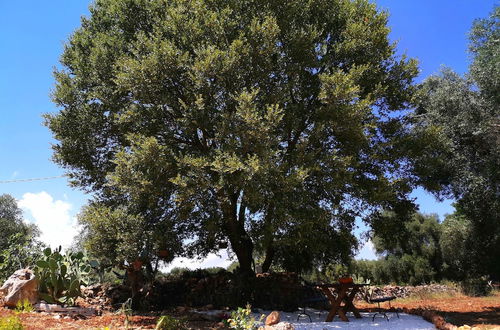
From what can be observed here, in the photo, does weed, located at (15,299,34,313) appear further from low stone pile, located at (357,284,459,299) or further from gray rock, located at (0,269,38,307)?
low stone pile, located at (357,284,459,299)

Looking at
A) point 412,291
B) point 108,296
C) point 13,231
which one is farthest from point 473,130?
point 13,231

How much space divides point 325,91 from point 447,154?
9.75m

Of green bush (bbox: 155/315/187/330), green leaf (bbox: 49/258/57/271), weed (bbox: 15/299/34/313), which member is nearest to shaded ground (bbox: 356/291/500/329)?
green bush (bbox: 155/315/187/330)

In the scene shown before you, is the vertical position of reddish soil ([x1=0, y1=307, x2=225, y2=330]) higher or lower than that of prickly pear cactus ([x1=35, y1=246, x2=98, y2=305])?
lower

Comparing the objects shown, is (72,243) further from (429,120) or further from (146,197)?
(429,120)

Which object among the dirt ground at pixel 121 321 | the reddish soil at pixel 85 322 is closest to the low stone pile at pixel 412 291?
Result: the dirt ground at pixel 121 321

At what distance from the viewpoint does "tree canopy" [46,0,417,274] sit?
437 inches

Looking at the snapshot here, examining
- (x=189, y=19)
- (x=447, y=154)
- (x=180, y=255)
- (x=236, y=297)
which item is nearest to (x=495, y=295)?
(x=447, y=154)

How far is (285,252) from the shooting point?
1627cm

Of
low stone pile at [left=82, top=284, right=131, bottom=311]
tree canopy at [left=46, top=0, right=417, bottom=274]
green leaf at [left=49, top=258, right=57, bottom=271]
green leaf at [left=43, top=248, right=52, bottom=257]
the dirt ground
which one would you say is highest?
tree canopy at [left=46, top=0, right=417, bottom=274]

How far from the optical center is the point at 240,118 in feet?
36.6

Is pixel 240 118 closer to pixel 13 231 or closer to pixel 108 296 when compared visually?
pixel 108 296

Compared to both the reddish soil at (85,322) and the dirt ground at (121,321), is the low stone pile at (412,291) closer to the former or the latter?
the dirt ground at (121,321)

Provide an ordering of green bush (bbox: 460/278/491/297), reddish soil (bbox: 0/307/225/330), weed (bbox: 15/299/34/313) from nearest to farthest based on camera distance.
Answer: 1. reddish soil (bbox: 0/307/225/330)
2. weed (bbox: 15/299/34/313)
3. green bush (bbox: 460/278/491/297)
